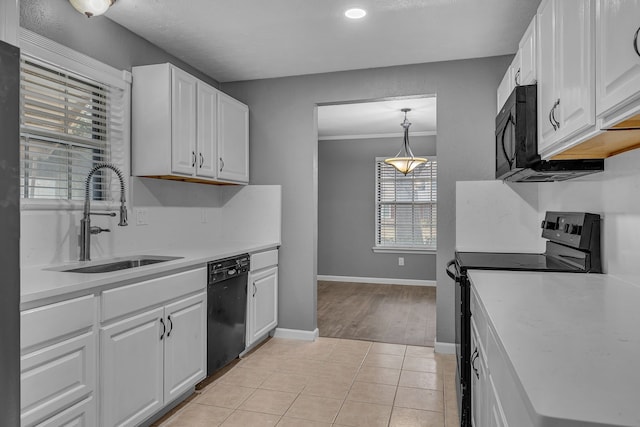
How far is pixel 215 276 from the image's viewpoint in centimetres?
279

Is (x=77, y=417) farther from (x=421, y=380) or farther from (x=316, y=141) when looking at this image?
(x=316, y=141)

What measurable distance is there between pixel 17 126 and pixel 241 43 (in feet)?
7.19

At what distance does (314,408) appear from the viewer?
8.25 ft

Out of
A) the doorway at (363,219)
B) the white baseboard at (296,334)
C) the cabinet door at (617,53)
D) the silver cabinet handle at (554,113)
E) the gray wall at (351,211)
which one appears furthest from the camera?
the gray wall at (351,211)

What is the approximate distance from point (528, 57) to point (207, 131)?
220 centimetres

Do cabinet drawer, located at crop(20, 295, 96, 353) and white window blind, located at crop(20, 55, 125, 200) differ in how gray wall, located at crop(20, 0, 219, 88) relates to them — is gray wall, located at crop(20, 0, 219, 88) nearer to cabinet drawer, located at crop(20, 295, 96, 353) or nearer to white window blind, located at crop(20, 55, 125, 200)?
white window blind, located at crop(20, 55, 125, 200)

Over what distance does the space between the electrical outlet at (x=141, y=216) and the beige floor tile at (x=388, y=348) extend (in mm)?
2043

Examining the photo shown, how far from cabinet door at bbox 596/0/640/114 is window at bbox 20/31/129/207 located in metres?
2.47

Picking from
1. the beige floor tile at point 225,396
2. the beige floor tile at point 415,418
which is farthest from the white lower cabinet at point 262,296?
the beige floor tile at point 415,418

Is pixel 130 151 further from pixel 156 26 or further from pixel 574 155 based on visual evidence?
pixel 574 155

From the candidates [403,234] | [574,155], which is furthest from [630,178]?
[403,234]

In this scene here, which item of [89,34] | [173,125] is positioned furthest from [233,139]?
[89,34]

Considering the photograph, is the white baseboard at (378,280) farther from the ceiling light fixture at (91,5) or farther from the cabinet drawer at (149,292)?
the ceiling light fixture at (91,5)

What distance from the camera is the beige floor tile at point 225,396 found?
101 inches
